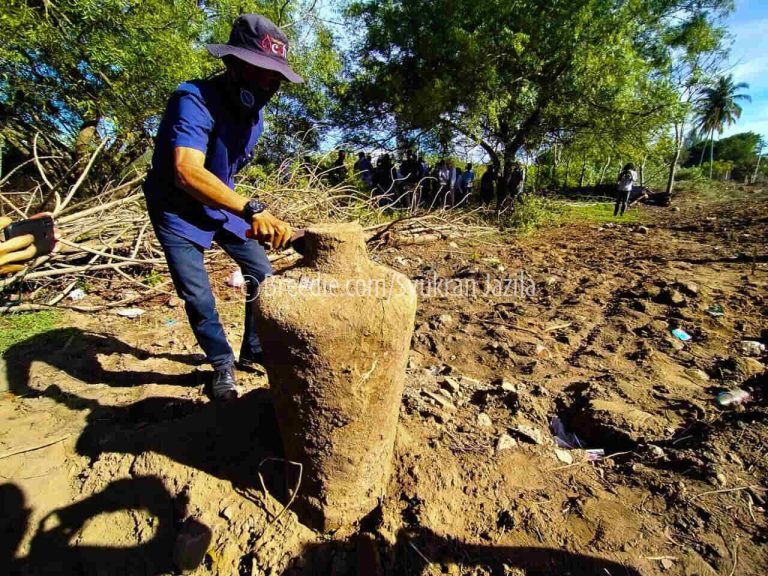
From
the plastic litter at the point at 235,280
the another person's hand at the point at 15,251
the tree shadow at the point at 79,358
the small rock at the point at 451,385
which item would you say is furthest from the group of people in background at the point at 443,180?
the another person's hand at the point at 15,251

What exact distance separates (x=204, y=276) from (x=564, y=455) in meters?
1.89

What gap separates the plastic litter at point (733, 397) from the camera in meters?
2.31

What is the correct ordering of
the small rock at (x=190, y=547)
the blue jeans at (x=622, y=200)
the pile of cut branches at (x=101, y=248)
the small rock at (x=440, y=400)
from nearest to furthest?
the small rock at (x=190, y=547), the small rock at (x=440, y=400), the pile of cut branches at (x=101, y=248), the blue jeans at (x=622, y=200)

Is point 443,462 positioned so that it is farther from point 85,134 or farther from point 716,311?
point 85,134

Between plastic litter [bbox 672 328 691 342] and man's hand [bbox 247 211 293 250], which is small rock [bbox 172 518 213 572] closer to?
man's hand [bbox 247 211 293 250]

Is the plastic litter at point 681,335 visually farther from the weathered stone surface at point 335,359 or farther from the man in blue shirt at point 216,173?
the man in blue shirt at point 216,173

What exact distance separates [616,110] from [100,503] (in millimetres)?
9621

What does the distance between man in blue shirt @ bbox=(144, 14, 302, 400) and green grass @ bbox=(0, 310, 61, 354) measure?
1842mm

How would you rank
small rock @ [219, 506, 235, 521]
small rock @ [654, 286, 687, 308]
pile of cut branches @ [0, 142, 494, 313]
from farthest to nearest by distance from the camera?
small rock @ [654, 286, 687, 308] → pile of cut branches @ [0, 142, 494, 313] → small rock @ [219, 506, 235, 521]

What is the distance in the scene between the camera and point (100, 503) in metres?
1.69

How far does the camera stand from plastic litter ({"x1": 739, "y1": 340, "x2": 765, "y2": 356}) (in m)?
2.93

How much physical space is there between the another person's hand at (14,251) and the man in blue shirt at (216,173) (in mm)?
476

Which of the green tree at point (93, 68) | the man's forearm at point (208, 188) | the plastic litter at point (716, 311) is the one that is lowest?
the plastic litter at point (716, 311)

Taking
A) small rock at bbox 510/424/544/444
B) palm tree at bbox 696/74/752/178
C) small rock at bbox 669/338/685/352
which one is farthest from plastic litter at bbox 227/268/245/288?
palm tree at bbox 696/74/752/178
